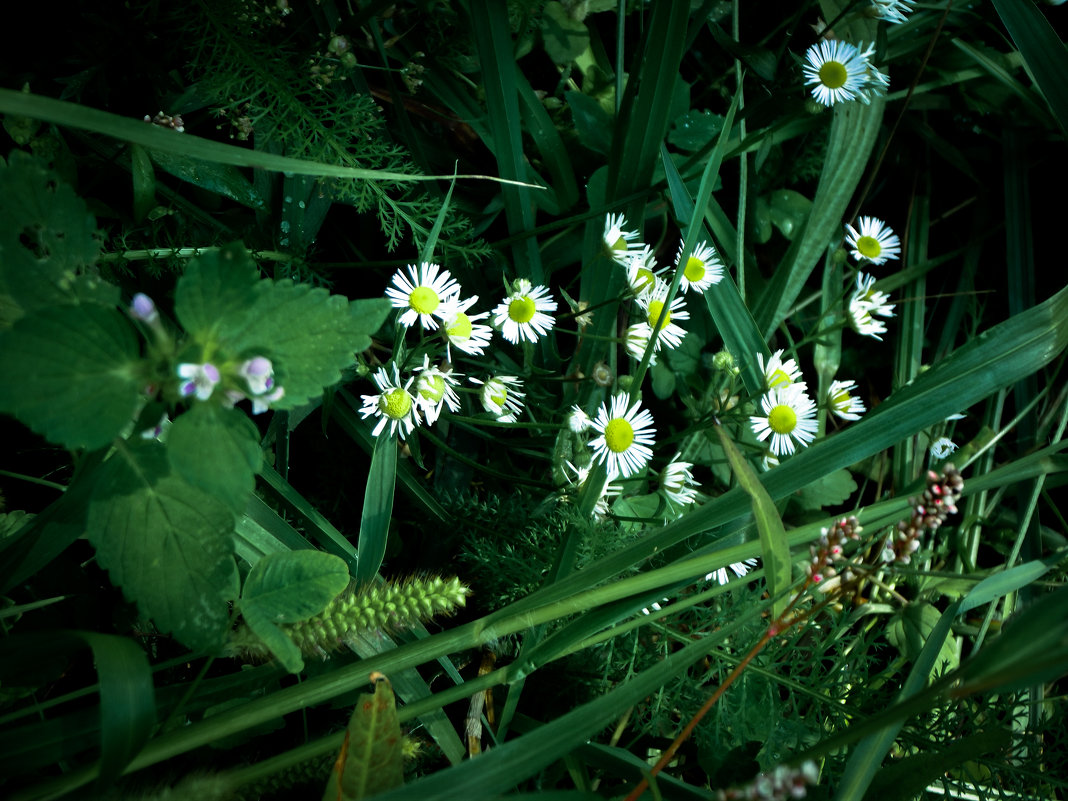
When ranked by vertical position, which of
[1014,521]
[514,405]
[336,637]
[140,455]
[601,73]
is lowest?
Result: [1014,521]

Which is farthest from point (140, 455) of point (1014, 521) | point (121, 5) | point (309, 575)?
point (1014, 521)

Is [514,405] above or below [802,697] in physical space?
above

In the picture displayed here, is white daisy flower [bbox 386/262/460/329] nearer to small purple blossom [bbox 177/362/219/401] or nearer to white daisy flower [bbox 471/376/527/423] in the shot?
white daisy flower [bbox 471/376/527/423]

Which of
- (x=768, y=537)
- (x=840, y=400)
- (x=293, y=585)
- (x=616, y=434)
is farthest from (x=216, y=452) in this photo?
(x=840, y=400)

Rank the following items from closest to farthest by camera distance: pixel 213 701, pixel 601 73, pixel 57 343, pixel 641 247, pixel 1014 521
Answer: pixel 57 343 < pixel 213 701 < pixel 641 247 < pixel 601 73 < pixel 1014 521

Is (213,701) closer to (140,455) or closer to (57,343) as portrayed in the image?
(140,455)

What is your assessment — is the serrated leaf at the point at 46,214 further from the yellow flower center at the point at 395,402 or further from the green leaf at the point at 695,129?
the green leaf at the point at 695,129
